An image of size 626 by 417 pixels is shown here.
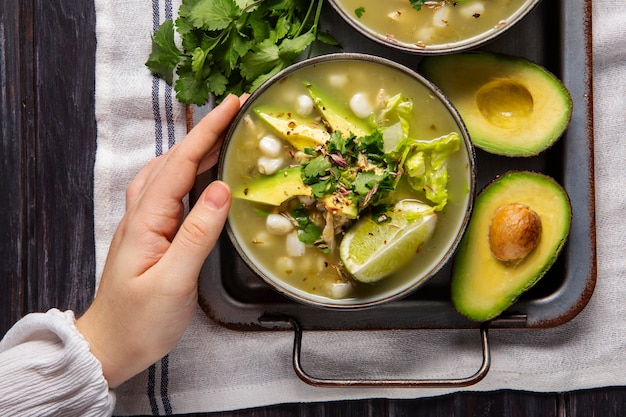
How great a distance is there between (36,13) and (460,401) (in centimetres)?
138

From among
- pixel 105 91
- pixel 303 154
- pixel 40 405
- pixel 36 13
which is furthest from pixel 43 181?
pixel 303 154

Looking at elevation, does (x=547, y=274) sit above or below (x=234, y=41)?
below

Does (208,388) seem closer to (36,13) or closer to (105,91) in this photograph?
(105,91)

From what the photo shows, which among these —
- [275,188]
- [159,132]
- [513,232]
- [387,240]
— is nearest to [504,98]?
[513,232]

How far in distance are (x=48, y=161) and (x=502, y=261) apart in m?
1.10

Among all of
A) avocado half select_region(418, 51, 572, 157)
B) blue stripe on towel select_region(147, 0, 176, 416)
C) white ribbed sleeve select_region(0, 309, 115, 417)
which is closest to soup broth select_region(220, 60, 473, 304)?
avocado half select_region(418, 51, 572, 157)

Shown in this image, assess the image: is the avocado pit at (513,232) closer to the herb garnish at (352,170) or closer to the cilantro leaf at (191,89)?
the herb garnish at (352,170)

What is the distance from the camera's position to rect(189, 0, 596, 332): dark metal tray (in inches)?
64.3

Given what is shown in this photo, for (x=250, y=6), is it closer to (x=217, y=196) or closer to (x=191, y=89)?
(x=191, y=89)

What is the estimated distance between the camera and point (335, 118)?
1.50 metres

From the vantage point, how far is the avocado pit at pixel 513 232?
1497 millimetres

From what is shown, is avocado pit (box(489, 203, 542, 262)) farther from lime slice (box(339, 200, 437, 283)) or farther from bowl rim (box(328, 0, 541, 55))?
bowl rim (box(328, 0, 541, 55))

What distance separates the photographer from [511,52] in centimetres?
169

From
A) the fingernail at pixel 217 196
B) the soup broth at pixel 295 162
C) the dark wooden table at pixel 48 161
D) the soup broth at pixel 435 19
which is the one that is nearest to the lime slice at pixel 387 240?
the soup broth at pixel 295 162
